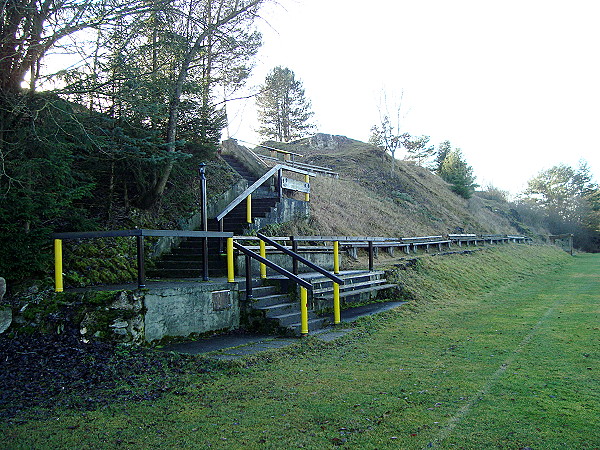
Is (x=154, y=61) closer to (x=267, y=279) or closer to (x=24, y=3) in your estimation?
(x=24, y=3)

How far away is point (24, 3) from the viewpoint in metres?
7.43

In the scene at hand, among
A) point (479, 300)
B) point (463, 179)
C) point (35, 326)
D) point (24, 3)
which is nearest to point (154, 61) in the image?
point (24, 3)

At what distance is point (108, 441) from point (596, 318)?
32.3ft

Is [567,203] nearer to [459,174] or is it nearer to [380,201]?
[459,174]

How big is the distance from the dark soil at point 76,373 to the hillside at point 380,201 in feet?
34.3

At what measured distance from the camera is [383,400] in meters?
4.99

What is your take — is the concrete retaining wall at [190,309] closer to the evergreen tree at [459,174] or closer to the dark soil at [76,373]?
the dark soil at [76,373]

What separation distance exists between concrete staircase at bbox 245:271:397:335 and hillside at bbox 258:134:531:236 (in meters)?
5.01

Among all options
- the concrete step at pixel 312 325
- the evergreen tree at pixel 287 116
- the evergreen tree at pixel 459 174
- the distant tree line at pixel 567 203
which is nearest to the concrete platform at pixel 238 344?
the concrete step at pixel 312 325

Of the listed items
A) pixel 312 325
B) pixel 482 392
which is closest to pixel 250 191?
pixel 312 325

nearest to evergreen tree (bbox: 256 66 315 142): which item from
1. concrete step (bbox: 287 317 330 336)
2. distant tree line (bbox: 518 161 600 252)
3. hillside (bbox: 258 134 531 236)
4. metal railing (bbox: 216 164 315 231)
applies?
hillside (bbox: 258 134 531 236)

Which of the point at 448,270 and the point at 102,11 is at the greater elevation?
the point at 102,11

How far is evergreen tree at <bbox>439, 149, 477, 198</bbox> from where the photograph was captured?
1700 inches

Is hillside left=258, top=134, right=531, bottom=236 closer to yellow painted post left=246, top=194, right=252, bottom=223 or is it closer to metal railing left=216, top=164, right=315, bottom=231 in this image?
metal railing left=216, top=164, right=315, bottom=231
